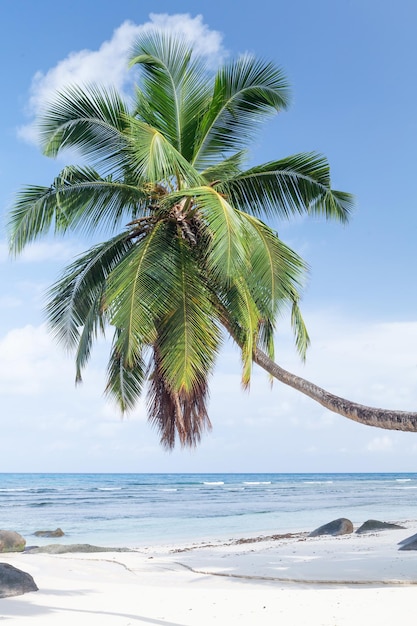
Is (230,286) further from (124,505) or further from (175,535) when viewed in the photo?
(124,505)

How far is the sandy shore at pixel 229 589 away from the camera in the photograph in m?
6.88

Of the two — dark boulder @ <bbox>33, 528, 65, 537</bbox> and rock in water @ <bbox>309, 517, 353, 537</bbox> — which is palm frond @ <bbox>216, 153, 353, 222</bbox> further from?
dark boulder @ <bbox>33, 528, 65, 537</bbox>

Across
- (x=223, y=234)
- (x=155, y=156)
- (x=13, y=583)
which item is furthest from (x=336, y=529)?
(x=155, y=156)

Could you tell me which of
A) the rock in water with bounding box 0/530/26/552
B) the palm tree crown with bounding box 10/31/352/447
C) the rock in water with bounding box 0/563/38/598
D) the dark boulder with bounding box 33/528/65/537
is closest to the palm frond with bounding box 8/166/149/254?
the palm tree crown with bounding box 10/31/352/447

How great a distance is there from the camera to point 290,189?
10289mm

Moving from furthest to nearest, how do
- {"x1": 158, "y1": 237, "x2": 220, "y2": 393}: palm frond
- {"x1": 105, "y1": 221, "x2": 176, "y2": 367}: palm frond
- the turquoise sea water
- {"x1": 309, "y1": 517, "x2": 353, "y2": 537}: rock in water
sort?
the turquoise sea water → {"x1": 309, "y1": 517, "x2": 353, "y2": 537}: rock in water → {"x1": 158, "y1": 237, "x2": 220, "y2": 393}: palm frond → {"x1": 105, "y1": 221, "x2": 176, "y2": 367}: palm frond

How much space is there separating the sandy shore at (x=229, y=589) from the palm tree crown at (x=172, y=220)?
2120 millimetres

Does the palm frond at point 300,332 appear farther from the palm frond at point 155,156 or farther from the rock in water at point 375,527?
the rock in water at point 375,527

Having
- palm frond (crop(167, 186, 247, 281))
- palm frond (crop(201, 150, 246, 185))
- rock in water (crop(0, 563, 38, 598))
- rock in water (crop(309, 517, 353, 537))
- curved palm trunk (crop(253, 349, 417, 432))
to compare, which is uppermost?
palm frond (crop(201, 150, 246, 185))

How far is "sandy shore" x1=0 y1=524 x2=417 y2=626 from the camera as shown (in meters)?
6.88

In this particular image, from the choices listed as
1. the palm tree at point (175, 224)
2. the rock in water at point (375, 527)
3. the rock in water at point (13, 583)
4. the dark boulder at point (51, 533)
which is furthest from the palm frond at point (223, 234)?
the dark boulder at point (51, 533)

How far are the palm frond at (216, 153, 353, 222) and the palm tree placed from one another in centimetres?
2

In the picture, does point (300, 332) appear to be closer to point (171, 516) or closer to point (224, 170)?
point (224, 170)

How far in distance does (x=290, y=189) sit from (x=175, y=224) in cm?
198
